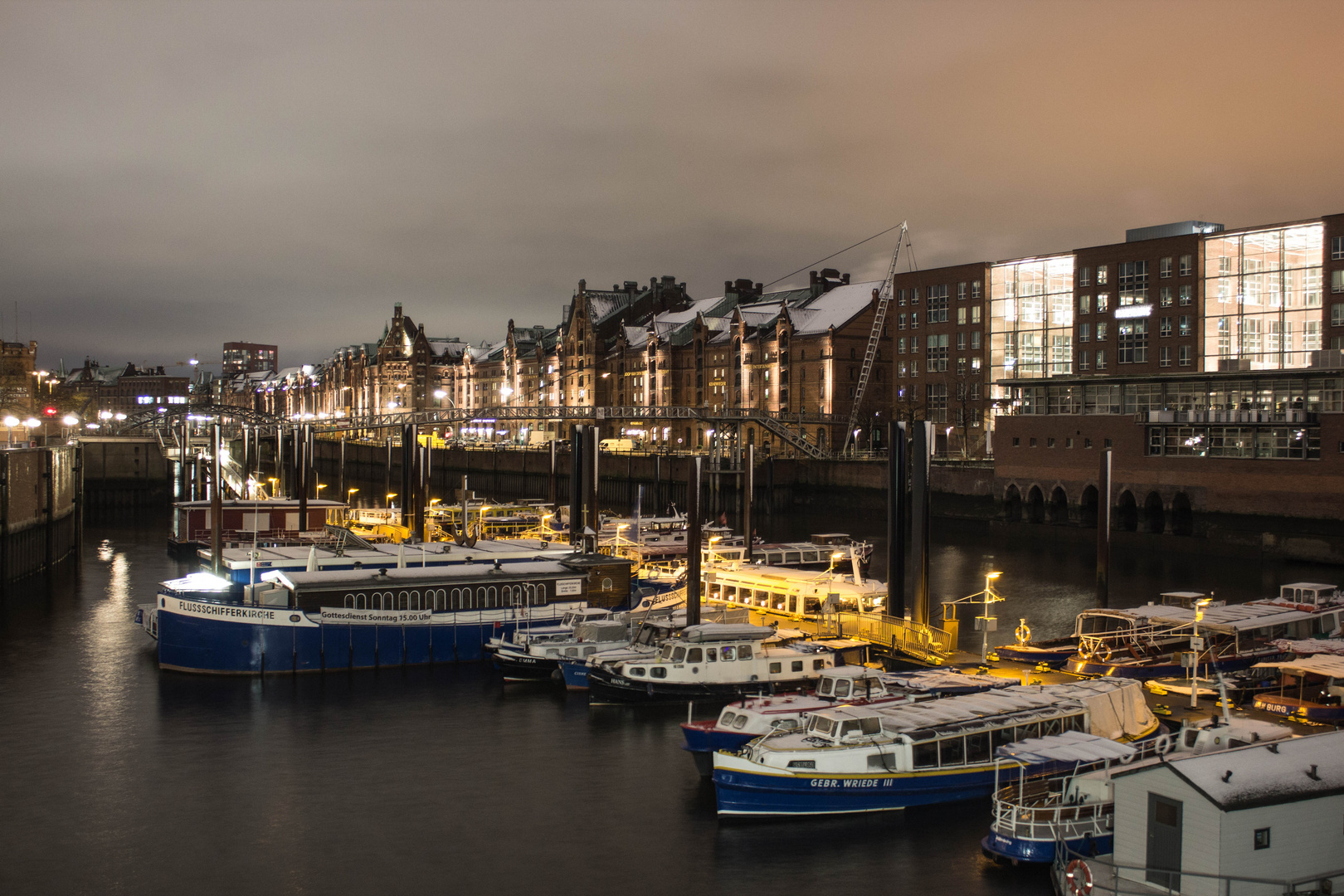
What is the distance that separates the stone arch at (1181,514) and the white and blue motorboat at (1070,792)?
51.7 m

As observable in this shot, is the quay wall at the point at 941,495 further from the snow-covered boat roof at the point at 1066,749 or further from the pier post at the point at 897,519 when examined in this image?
the snow-covered boat roof at the point at 1066,749

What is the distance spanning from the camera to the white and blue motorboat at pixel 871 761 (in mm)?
22078

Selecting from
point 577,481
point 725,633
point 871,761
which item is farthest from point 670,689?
point 577,481

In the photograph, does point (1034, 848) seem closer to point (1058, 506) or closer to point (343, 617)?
point (343, 617)

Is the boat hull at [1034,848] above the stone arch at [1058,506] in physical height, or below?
below

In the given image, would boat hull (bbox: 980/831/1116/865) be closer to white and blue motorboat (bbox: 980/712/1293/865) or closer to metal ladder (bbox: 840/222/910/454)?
white and blue motorboat (bbox: 980/712/1293/865)

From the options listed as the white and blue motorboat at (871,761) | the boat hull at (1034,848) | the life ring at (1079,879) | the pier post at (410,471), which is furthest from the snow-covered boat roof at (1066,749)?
the pier post at (410,471)

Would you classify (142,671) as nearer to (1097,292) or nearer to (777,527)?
(777,527)

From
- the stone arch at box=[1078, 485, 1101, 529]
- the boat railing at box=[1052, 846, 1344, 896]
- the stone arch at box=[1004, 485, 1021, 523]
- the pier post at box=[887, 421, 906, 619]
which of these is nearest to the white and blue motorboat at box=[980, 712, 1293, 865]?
the boat railing at box=[1052, 846, 1344, 896]

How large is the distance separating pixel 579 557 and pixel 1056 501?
1828 inches

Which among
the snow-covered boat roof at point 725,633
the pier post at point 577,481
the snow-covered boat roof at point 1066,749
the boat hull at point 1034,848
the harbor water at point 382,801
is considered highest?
the pier post at point 577,481

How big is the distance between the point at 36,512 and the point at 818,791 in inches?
2136

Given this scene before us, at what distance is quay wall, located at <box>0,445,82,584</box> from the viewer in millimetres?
53625

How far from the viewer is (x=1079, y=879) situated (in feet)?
55.5
